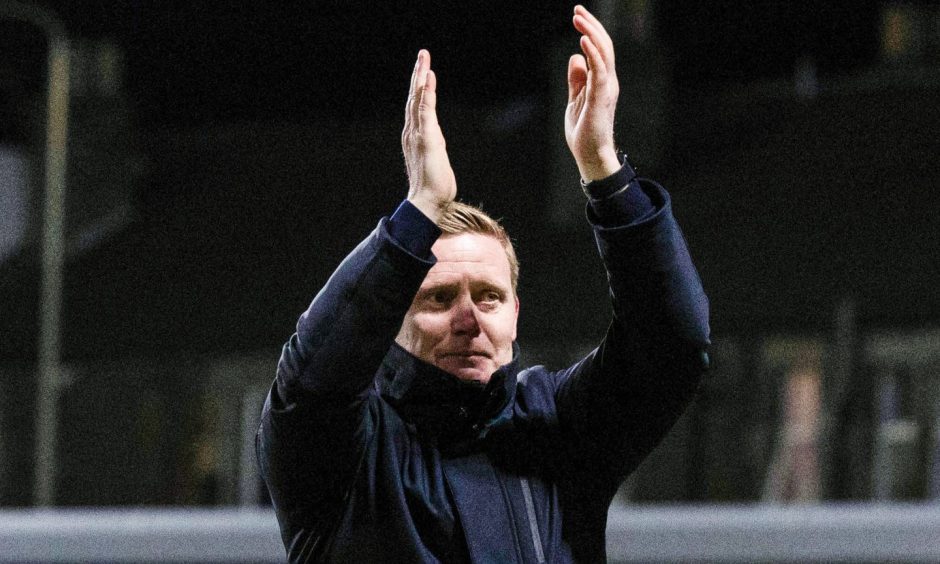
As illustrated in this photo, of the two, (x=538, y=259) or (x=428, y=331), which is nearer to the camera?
(x=428, y=331)

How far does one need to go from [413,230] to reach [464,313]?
139mm

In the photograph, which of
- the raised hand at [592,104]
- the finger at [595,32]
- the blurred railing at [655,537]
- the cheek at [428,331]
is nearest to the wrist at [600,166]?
the raised hand at [592,104]

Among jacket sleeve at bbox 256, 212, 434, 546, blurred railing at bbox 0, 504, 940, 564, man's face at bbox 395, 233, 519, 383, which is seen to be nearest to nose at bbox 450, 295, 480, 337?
man's face at bbox 395, 233, 519, 383

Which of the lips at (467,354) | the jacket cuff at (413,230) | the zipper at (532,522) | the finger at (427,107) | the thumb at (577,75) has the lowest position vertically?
the zipper at (532,522)

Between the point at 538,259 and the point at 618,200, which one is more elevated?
the point at 618,200

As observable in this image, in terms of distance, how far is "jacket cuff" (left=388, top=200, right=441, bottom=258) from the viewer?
4.32 ft

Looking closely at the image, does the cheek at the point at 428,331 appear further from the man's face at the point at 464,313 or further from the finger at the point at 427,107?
the finger at the point at 427,107

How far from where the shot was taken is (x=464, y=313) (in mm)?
1427

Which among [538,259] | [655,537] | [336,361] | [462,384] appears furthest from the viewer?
[538,259]

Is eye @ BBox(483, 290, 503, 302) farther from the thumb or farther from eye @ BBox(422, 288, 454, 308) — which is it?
the thumb

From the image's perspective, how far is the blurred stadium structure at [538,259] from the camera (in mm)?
6891

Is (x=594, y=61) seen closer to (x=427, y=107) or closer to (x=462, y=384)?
(x=427, y=107)

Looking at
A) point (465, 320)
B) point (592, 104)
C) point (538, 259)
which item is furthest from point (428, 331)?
point (538, 259)

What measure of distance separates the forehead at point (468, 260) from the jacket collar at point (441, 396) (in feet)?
0.28
